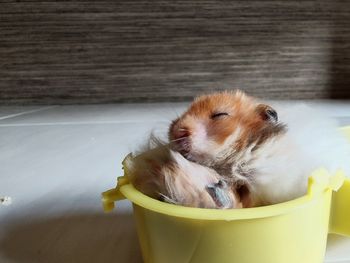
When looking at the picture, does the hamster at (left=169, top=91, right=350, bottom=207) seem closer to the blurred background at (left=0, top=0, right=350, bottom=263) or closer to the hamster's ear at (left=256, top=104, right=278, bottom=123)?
the hamster's ear at (left=256, top=104, right=278, bottom=123)

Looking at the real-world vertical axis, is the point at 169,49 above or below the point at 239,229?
above

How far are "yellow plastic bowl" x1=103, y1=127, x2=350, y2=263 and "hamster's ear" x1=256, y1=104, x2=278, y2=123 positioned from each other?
7 cm

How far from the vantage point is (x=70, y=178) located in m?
0.73

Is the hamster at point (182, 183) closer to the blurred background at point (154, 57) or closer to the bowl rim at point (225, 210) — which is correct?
the bowl rim at point (225, 210)

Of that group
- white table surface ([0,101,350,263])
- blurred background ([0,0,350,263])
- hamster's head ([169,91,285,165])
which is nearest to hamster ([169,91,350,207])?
hamster's head ([169,91,285,165])

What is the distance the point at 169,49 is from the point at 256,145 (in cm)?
76

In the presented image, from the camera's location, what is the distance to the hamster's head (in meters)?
0.43

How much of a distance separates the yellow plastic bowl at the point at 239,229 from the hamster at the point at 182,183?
1cm

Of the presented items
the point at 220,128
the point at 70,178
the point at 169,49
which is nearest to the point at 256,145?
the point at 220,128

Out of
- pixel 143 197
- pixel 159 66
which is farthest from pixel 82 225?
pixel 159 66

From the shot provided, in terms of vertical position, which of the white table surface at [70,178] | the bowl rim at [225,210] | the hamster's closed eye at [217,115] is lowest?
the white table surface at [70,178]

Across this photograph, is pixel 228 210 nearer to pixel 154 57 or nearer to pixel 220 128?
pixel 220 128

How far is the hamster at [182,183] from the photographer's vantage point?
15.4 inches

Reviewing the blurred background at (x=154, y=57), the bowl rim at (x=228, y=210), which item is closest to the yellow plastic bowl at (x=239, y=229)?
the bowl rim at (x=228, y=210)
